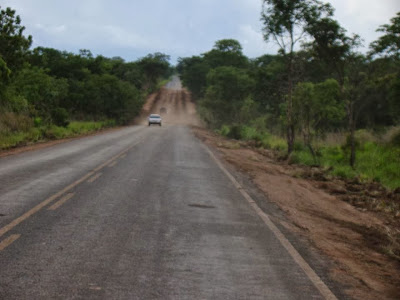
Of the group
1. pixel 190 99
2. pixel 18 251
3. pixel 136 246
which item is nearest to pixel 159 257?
pixel 136 246

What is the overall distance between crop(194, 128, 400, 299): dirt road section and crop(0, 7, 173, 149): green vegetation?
12.6 m

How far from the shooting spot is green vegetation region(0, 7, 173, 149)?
23.0 metres

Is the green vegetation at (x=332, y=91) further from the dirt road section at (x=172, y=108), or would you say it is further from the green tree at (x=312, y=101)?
the dirt road section at (x=172, y=108)

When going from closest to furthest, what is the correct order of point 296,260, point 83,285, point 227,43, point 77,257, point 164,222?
point 83,285 → point 77,257 → point 296,260 → point 164,222 → point 227,43

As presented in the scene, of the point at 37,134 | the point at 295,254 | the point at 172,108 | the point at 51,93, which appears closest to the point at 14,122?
the point at 37,134

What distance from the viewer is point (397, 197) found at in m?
12.0

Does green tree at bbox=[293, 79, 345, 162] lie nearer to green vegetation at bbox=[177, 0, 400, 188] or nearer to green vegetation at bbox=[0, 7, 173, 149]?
green vegetation at bbox=[177, 0, 400, 188]

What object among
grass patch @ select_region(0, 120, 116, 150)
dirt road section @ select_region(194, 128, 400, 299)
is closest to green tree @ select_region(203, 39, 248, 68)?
grass patch @ select_region(0, 120, 116, 150)

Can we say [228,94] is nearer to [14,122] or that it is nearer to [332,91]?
[332,91]

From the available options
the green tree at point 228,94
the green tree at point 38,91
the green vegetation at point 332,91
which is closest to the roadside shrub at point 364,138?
the green vegetation at point 332,91

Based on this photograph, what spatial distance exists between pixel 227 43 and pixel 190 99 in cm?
1902

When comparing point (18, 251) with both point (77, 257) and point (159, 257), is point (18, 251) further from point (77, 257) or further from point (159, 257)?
point (159, 257)

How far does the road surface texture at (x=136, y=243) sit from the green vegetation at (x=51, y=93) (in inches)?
432

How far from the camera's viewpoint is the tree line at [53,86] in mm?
23216
